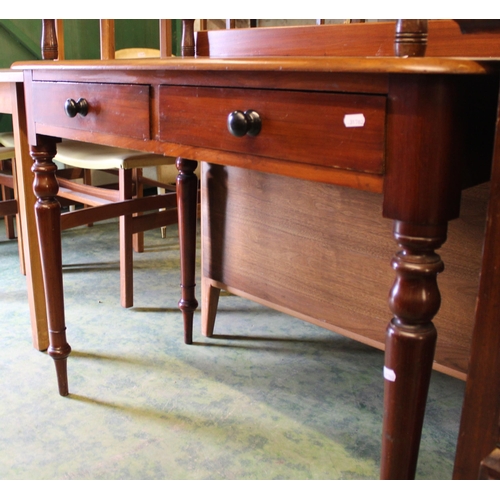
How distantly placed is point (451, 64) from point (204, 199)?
1.12m

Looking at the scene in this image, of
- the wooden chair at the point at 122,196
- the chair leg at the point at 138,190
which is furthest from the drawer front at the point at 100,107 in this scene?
the chair leg at the point at 138,190

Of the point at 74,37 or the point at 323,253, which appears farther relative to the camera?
the point at 74,37

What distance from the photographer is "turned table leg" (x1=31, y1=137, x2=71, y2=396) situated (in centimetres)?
137

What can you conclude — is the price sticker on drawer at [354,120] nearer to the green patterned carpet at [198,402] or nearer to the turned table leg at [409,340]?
the turned table leg at [409,340]

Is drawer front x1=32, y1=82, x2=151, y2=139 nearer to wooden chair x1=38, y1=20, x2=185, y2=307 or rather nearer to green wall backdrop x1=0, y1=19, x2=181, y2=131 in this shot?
wooden chair x1=38, y1=20, x2=185, y2=307

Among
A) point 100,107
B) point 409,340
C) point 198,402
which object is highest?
point 100,107

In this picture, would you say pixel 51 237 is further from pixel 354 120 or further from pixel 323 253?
pixel 354 120

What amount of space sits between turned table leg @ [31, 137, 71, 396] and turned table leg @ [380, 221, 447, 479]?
0.90 meters

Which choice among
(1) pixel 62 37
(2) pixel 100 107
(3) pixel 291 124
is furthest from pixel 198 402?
(1) pixel 62 37

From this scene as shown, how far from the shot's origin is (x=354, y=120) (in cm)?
76

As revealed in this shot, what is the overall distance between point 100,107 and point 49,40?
0.37 m

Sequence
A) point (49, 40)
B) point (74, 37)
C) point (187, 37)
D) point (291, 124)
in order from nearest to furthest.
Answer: point (291, 124)
point (49, 40)
point (187, 37)
point (74, 37)

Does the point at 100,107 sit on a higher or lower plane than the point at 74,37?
lower
